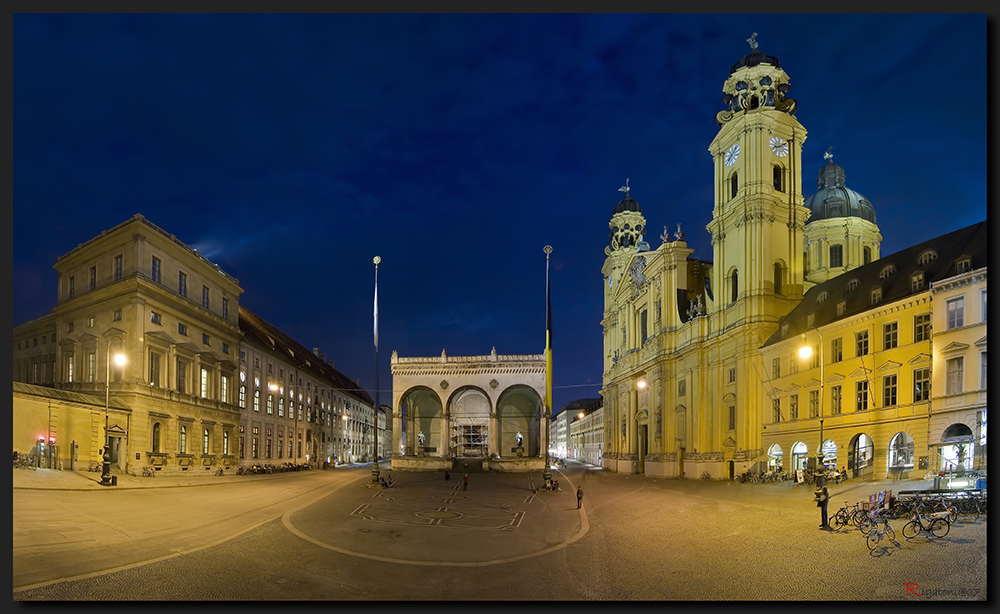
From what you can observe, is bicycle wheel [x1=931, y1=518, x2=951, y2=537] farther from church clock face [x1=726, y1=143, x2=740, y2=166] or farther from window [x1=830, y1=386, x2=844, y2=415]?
church clock face [x1=726, y1=143, x2=740, y2=166]

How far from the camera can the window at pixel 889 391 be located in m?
37.0

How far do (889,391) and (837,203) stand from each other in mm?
43596

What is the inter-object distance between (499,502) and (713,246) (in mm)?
33782

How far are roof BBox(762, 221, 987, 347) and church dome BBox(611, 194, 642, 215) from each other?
45.6 metres

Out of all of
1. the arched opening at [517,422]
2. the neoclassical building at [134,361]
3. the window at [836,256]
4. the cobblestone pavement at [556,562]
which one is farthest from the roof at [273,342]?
the window at [836,256]

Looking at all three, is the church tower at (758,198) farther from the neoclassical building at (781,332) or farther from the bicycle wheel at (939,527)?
the bicycle wheel at (939,527)

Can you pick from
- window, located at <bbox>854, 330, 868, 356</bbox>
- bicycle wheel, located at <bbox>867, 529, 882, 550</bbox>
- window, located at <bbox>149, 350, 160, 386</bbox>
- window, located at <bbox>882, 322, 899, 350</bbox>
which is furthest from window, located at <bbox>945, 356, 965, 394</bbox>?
window, located at <bbox>149, 350, 160, 386</bbox>

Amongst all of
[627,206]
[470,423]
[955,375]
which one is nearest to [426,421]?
[470,423]

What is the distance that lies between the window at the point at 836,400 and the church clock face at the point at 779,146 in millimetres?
23988

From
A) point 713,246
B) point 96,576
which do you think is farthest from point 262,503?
point 713,246

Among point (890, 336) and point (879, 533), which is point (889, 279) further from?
point (879, 533)

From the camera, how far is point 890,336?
37562 millimetres

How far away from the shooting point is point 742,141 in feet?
190

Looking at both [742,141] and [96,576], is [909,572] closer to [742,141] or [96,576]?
[96,576]
